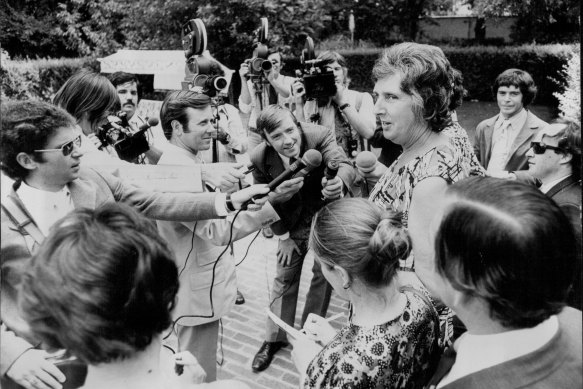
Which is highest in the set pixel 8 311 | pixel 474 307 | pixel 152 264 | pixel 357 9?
pixel 152 264

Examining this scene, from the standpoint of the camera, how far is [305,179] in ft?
12.0

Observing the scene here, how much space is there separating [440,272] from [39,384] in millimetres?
1361

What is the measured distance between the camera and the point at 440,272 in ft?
4.45

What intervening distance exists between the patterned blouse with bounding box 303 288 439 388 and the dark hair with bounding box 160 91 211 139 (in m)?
1.90

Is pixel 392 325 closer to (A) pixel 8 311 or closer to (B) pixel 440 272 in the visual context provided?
(B) pixel 440 272

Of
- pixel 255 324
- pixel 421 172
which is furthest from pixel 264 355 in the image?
pixel 421 172

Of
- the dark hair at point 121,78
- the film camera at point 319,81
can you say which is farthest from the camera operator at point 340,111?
the dark hair at point 121,78

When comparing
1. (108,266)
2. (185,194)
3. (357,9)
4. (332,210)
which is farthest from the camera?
(357,9)

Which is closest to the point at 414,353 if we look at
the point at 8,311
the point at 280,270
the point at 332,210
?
the point at 332,210

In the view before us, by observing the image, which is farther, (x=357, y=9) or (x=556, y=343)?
(x=357, y=9)

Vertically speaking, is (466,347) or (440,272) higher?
(440,272)

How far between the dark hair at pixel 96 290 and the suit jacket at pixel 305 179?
2402 millimetres

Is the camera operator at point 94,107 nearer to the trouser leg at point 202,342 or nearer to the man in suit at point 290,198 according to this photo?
the man in suit at point 290,198

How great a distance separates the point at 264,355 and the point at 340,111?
2320 mm
